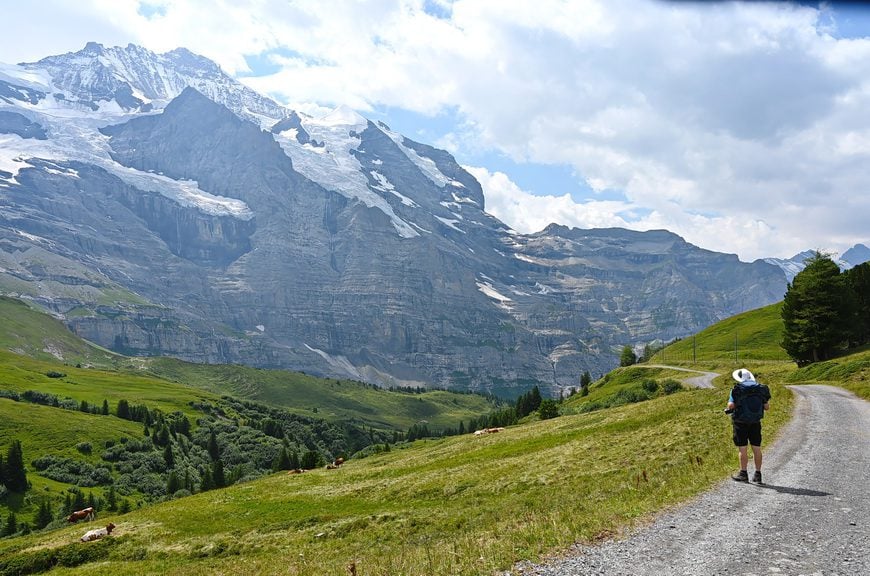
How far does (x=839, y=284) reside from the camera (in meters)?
74.8

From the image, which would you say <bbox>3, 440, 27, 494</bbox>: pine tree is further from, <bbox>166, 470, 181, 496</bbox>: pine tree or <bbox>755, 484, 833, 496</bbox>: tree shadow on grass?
<bbox>755, 484, 833, 496</bbox>: tree shadow on grass

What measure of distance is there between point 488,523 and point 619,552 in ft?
32.0

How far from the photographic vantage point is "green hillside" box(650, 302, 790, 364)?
450ft

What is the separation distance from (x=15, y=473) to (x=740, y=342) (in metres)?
185

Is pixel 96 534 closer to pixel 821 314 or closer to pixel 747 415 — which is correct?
pixel 747 415

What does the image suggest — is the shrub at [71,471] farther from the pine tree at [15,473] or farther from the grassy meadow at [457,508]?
the grassy meadow at [457,508]

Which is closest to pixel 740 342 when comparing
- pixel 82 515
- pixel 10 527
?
pixel 82 515

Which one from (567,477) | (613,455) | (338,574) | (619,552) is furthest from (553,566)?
(613,455)

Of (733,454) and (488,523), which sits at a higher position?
(733,454)

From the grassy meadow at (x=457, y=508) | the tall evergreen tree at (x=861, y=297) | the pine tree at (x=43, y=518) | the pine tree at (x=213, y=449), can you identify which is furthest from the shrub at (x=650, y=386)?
the pine tree at (x=213, y=449)

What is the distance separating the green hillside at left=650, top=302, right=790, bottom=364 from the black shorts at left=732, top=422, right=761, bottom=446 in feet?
407

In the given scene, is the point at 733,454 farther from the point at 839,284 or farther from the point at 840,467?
the point at 839,284

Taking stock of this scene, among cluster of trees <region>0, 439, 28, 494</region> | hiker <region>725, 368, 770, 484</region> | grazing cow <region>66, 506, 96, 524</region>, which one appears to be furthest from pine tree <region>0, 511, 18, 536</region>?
hiker <region>725, 368, 770, 484</region>

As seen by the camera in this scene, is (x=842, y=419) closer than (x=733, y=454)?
No
